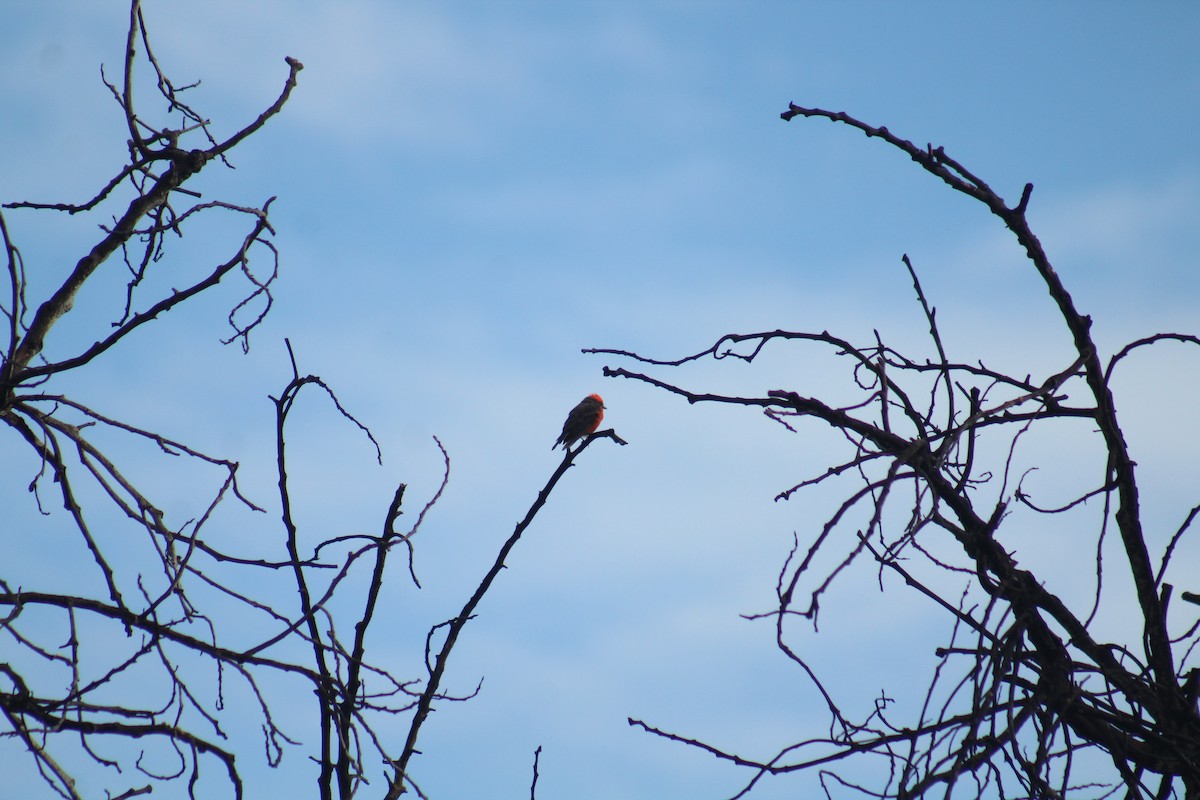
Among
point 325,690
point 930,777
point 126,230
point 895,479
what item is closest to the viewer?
point 895,479

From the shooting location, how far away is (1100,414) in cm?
233

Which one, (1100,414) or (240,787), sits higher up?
(1100,414)

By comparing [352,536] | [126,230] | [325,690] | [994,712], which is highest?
[126,230]

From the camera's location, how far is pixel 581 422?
12906 millimetres

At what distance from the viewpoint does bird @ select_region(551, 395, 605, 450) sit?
1279 cm

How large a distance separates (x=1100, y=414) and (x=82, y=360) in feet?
7.70

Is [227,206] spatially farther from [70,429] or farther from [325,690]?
[325,690]

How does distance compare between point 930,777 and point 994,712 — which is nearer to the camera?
point 930,777

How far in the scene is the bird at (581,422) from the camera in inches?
504

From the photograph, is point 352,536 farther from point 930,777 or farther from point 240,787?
point 930,777

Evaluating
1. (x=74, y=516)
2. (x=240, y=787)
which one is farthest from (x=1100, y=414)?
(x=74, y=516)

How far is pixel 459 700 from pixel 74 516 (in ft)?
3.74

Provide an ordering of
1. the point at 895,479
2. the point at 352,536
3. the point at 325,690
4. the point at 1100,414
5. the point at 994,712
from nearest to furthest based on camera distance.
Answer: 1. the point at 895,479
2. the point at 994,712
3. the point at 1100,414
4. the point at 325,690
5. the point at 352,536

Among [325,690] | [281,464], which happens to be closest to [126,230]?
[281,464]
